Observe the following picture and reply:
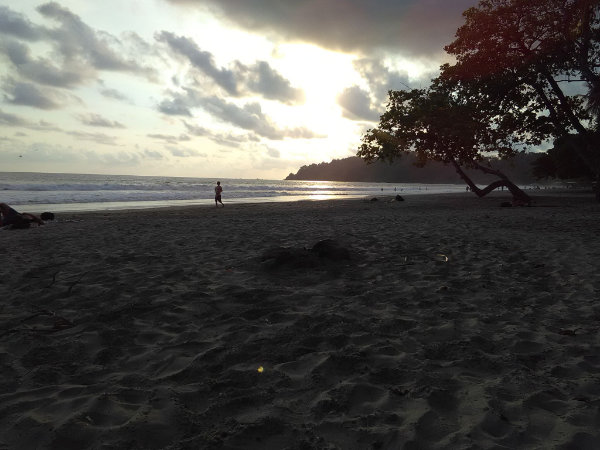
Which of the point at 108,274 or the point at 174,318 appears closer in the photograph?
the point at 174,318

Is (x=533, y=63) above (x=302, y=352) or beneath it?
above

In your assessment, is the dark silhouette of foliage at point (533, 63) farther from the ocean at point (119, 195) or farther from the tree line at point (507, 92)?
the ocean at point (119, 195)

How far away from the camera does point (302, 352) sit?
3.38m

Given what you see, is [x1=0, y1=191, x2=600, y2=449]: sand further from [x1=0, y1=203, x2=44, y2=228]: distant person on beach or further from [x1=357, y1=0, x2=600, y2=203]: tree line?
[x1=357, y1=0, x2=600, y2=203]: tree line

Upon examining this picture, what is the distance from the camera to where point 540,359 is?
10.5 feet

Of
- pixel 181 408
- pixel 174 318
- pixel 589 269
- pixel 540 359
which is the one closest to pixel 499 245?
pixel 589 269

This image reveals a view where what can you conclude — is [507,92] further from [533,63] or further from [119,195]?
[119,195]

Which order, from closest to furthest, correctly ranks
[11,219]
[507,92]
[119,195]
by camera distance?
[11,219]
[507,92]
[119,195]

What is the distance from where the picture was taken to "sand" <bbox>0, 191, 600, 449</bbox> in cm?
231

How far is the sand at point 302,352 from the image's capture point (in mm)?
2311

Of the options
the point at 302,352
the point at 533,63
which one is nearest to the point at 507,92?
the point at 533,63

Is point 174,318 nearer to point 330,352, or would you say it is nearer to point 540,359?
point 330,352

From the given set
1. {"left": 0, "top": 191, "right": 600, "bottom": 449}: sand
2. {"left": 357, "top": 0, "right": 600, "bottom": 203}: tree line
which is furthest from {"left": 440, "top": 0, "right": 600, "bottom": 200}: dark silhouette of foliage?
{"left": 0, "top": 191, "right": 600, "bottom": 449}: sand

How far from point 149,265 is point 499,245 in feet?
24.8
